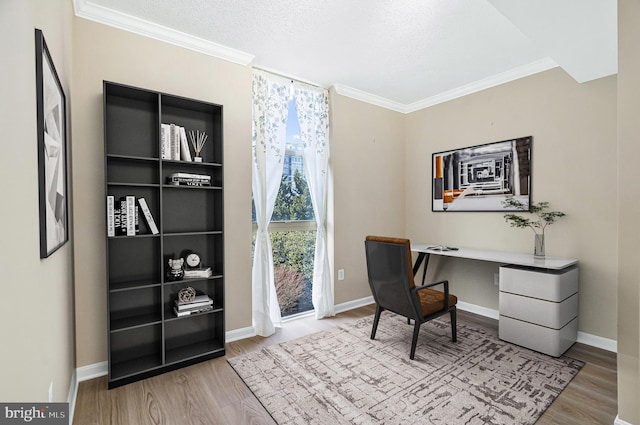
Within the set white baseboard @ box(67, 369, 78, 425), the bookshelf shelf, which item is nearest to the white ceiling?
the bookshelf shelf

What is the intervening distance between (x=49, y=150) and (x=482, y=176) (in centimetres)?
367

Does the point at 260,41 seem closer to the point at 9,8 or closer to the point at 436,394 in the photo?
the point at 9,8

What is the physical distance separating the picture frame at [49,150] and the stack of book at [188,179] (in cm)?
74

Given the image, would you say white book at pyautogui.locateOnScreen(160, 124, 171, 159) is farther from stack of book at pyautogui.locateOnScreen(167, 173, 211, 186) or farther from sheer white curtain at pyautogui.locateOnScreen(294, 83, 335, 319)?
sheer white curtain at pyautogui.locateOnScreen(294, 83, 335, 319)

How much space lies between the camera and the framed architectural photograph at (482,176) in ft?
10.2

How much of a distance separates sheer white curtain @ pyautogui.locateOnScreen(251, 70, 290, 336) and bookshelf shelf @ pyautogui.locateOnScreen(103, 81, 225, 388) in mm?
433

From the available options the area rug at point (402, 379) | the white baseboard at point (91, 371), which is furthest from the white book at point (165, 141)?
the area rug at point (402, 379)

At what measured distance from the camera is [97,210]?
2205 mm

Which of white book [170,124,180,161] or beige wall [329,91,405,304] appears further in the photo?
beige wall [329,91,405,304]

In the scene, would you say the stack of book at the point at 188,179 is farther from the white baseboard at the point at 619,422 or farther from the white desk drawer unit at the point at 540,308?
the white baseboard at the point at 619,422

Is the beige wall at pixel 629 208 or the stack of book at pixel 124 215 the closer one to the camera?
the beige wall at pixel 629 208

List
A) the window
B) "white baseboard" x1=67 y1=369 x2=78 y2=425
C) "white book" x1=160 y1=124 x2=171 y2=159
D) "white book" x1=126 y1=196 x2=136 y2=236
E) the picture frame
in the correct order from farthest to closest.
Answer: the window < "white book" x1=160 y1=124 x2=171 y2=159 < "white book" x1=126 y1=196 x2=136 y2=236 < "white baseboard" x1=67 y1=369 x2=78 y2=425 < the picture frame

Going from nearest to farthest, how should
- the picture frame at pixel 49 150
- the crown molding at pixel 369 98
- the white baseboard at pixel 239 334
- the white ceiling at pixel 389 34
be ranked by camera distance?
the picture frame at pixel 49 150, the white ceiling at pixel 389 34, the white baseboard at pixel 239 334, the crown molding at pixel 369 98

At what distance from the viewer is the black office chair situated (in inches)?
92.8
